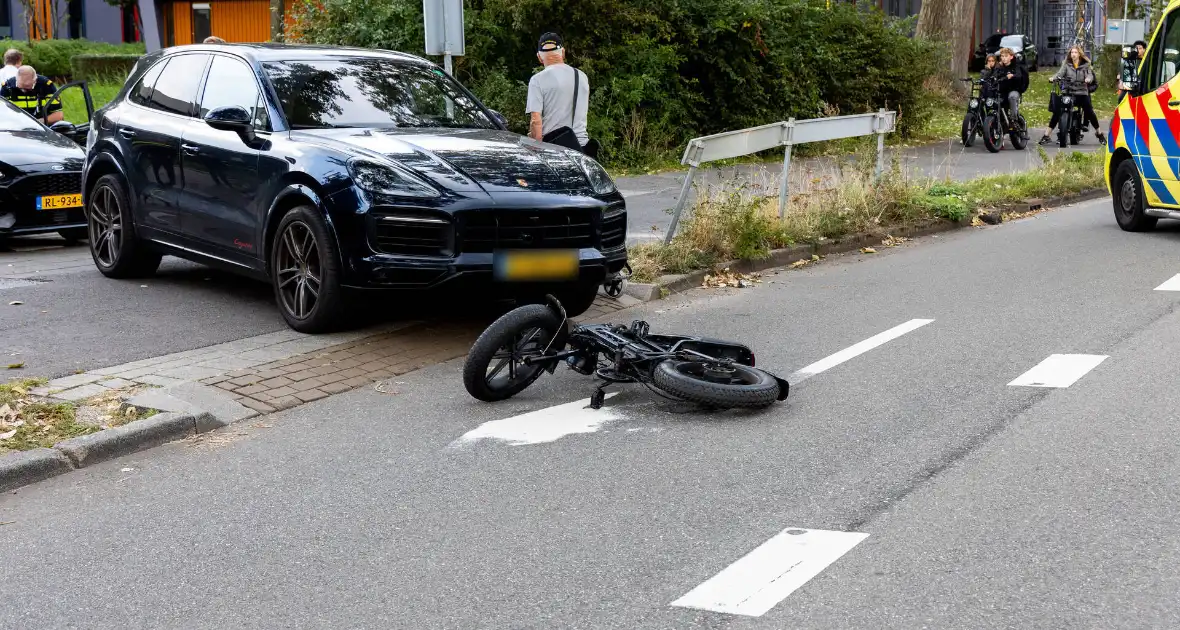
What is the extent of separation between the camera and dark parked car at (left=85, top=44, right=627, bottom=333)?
301 inches

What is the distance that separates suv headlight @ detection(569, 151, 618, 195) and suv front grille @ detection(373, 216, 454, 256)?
1083mm

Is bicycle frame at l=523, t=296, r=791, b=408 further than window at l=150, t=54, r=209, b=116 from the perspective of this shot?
No

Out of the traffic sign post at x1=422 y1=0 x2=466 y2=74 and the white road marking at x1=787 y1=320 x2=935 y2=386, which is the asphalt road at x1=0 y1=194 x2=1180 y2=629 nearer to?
the white road marking at x1=787 y1=320 x2=935 y2=386

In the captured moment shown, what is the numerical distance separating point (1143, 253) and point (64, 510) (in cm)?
938

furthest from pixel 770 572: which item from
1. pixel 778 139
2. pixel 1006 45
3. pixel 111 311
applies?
pixel 1006 45

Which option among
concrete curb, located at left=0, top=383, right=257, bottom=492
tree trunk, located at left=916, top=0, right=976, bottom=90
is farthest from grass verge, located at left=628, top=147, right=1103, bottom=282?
tree trunk, located at left=916, top=0, right=976, bottom=90

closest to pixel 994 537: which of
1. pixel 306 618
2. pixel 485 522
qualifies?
pixel 485 522

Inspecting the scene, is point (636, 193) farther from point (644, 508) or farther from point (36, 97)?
point (644, 508)

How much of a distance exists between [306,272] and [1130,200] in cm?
855

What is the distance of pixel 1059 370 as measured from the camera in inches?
283

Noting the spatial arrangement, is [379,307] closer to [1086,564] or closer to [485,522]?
[485,522]

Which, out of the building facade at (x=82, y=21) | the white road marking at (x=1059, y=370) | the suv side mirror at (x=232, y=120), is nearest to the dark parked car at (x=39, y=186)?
the suv side mirror at (x=232, y=120)

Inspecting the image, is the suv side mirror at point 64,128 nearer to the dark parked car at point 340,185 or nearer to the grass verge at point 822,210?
the dark parked car at point 340,185

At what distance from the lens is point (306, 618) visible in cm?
406
